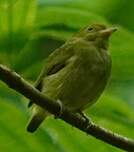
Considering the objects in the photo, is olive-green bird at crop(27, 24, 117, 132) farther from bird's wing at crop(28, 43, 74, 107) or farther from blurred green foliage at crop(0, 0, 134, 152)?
blurred green foliage at crop(0, 0, 134, 152)

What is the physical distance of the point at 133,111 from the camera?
6.00 ft

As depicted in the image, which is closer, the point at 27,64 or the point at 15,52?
the point at 15,52

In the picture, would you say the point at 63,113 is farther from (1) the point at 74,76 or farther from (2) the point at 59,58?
(2) the point at 59,58

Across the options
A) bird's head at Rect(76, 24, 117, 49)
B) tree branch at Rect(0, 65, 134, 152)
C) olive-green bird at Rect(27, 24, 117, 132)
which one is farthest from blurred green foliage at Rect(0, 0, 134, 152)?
bird's head at Rect(76, 24, 117, 49)

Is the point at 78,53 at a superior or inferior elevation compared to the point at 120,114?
inferior

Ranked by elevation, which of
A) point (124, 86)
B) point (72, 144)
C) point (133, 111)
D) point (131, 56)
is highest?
point (131, 56)

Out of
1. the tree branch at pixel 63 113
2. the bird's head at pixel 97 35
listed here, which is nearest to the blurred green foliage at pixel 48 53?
the tree branch at pixel 63 113

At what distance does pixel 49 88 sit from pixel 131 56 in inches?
22.1

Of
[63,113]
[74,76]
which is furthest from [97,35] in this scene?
[63,113]

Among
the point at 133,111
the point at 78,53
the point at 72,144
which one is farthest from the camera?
the point at 78,53

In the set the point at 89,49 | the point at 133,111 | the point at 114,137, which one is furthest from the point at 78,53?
the point at 114,137

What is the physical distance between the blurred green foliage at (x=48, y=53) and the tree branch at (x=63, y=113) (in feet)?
0.08

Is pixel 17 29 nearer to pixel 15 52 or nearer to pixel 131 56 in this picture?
pixel 15 52

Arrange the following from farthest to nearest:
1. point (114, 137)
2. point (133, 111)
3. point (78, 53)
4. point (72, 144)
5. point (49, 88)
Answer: point (78, 53), point (49, 88), point (133, 111), point (114, 137), point (72, 144)
